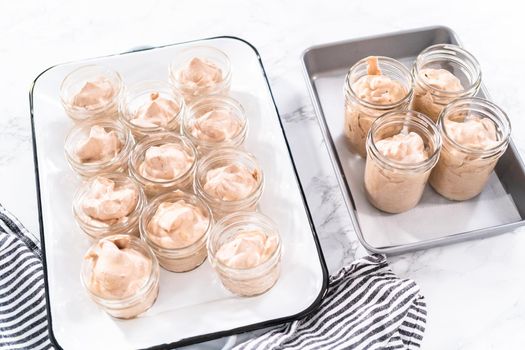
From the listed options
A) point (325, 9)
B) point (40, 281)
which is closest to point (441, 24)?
point (325, 9)

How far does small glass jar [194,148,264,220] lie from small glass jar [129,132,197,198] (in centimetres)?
3

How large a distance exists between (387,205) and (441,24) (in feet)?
2.25

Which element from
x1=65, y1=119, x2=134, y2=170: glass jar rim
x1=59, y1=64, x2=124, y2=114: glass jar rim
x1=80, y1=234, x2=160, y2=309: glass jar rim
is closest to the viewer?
x1=80, y1=234, x2=160, y2=309: glass jar rim

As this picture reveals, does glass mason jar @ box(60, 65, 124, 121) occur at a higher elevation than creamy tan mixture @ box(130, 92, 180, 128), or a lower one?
higher

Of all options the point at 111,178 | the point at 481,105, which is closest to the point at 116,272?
the point at 111,178

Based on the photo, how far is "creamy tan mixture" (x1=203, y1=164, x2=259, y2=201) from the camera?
1.50m

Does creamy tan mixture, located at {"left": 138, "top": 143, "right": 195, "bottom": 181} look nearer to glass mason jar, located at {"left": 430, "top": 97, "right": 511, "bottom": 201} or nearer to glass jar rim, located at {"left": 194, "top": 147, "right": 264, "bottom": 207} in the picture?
glass jar rim, located at {"left": 194, "top": 147, "right": 264, "bottom": 207}

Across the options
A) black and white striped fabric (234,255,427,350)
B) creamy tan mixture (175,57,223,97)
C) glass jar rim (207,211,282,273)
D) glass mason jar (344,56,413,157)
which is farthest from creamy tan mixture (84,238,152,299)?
glass mason jar (344,56,413,157)

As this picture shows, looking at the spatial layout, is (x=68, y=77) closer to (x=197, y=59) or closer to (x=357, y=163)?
(x=197, y=59)

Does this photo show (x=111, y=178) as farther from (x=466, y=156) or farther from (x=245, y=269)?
(x=466, y=156)

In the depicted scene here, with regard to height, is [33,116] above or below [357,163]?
above

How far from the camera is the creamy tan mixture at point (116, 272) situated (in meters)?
1.38

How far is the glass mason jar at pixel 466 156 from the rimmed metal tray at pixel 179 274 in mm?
325

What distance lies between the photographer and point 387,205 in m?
1.59
